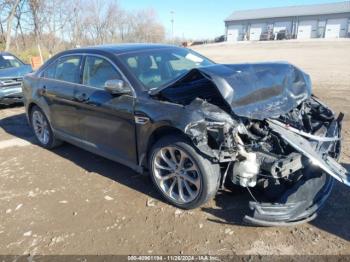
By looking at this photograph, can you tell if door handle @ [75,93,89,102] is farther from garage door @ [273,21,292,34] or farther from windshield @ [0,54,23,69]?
garage door @ [273,21,292,34]

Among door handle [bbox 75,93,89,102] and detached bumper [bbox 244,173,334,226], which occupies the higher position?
door handle [bbox 75,93,89,102]

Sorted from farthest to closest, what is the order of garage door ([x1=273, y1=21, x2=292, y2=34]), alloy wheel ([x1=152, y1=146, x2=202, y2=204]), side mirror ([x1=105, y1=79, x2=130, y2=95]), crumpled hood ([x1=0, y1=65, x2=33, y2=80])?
garage door ([x1=273, y1=21, x2=292, y2=34]) → crumpled hood ([x1=0, y1=65, x2=33, y2=80]) → side mirror ([x1=105, y1=79, x2=130, y2=95]) → alloy wheel ([x1=152, y1=146, x2=202, y2=204])

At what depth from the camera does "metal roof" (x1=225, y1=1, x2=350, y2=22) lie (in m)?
59.7

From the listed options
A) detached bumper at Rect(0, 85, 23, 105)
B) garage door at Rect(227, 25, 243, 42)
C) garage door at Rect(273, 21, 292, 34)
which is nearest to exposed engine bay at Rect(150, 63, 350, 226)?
detached bumper at Rect(0, 85, 23, 105)

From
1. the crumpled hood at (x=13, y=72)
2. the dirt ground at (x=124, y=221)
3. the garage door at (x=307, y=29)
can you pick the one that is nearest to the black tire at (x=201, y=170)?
the dirt ground at (x=124, y=221)

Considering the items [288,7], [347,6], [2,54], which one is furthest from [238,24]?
[2,54]

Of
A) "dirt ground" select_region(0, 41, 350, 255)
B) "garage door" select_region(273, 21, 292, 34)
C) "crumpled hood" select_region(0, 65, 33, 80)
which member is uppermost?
"garage door" select_region(273, 21, 292, 34)

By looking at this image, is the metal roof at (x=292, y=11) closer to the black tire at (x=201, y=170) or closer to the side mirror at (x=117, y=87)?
the side mirror at (x=117, y=87)

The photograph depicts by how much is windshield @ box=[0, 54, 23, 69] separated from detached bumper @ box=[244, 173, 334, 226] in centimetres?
980

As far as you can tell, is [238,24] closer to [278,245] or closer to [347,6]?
[347,6]

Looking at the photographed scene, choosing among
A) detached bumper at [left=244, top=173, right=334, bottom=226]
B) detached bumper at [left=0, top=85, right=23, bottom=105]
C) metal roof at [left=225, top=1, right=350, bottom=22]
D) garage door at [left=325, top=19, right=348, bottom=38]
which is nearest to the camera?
detached bumper at [left=244, top=173, right=334, bottom=226]

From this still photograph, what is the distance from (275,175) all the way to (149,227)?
54.3 inches

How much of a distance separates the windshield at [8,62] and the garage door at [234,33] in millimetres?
62249

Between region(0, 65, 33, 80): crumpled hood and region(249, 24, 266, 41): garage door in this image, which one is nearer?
region(0, 65, 33, 80): crumpled hood
